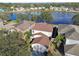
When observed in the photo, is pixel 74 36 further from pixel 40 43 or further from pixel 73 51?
pixel 40 43

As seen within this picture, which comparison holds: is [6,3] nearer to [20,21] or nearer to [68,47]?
[20,21]

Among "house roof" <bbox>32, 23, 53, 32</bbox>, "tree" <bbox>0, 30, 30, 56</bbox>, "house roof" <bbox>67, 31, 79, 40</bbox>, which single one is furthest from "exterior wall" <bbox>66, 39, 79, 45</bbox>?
"tree" <bbox>0, 30, 30, 56</bbox>

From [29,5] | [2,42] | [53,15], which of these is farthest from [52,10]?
[2,42]

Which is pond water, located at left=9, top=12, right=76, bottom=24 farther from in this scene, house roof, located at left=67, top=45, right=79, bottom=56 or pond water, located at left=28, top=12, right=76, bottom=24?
house roof, located at left=67, top=45, right=79, bottom=56

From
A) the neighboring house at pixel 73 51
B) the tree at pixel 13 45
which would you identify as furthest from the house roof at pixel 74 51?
the tree at pixel 13 45

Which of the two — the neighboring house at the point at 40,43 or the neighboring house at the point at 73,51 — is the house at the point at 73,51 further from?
the neighboring house at the point at 40,43
